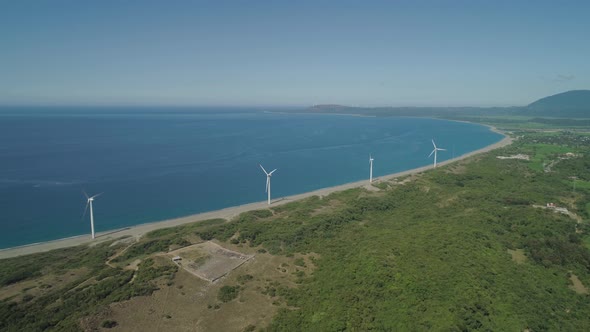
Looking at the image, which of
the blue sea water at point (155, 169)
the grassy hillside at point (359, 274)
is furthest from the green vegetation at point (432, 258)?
the blue sea water at point (155, 169)

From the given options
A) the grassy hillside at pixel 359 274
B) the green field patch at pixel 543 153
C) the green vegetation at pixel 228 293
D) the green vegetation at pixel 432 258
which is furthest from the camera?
the green field patch at pixel 543 153

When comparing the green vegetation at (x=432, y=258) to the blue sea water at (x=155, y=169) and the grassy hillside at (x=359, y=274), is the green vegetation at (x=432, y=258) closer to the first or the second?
the grassy hillside at (x=359, y=274)

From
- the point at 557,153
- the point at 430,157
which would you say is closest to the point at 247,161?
the point at 430,157

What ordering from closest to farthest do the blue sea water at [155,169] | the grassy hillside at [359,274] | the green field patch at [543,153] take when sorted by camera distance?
the grassy hillside at [359,274], the blue sea water at [155,169], the green field patch at [543,153]

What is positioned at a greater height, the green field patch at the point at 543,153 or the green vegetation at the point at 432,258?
the green field patch at the point at 543,153

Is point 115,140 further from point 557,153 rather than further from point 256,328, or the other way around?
point 557,153

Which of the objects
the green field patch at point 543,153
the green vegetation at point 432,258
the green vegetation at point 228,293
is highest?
the green field patch at point 543,153

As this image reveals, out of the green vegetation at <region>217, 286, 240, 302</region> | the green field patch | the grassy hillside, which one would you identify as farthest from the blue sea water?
the green vegetation at <region>217, 286, 240, 302</region>
